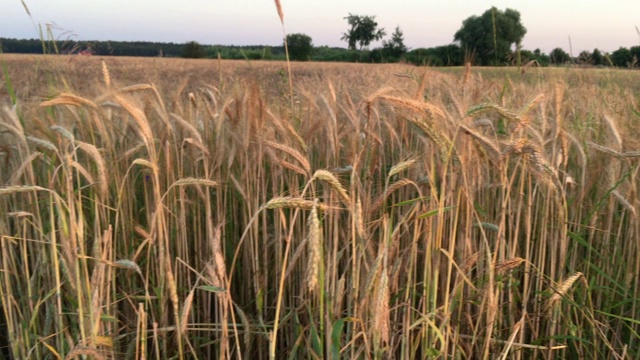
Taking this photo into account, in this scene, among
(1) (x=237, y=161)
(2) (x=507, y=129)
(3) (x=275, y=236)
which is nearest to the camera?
(3) (x=275, y=236)

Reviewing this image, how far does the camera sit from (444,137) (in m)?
1.29

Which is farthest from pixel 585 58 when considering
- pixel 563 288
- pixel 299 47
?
pixel 299 47

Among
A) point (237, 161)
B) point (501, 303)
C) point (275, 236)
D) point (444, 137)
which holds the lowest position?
point (501, 303)

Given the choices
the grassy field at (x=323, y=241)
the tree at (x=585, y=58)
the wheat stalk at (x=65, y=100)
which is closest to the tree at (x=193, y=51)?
the tree at (x=585, y=58)

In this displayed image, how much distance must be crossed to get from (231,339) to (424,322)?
0.60 meters

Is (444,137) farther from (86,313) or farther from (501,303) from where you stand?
(86,313)

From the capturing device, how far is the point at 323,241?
151 cm

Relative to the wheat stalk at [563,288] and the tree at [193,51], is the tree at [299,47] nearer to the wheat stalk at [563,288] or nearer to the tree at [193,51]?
the tree at [193,51]

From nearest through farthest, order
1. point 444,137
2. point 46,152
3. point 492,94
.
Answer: point 444,137 → point 46,152 → point 492,94

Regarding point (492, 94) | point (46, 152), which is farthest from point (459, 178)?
point (492, 94)


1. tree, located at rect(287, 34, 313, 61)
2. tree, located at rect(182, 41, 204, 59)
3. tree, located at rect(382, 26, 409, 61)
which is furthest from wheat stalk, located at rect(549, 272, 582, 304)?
tree, located at rect(182, 41, 204, 59)

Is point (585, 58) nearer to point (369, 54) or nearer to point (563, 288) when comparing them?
point (563, 288)

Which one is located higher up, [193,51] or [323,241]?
[193,51]

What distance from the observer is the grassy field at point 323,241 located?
1.34m
